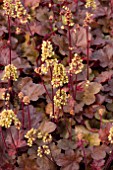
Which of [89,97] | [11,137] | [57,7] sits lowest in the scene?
[11,137]

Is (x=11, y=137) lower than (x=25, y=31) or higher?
lower

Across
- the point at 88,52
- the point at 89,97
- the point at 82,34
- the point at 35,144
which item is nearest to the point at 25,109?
the point at 35,144

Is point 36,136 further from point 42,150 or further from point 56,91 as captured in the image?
point 56,91

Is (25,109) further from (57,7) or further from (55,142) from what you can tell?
(57,7)

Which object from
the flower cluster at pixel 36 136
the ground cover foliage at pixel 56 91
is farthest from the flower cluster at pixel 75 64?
the flower cluster at pixel 36 136

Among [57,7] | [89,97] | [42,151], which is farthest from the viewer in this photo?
[57,7]

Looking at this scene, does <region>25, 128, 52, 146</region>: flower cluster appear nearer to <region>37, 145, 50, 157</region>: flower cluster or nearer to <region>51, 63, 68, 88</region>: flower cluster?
<region>37, 145, 50, 157</region>: flower cluster

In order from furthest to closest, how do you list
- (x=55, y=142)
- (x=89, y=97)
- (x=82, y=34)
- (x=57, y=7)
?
(x=57, y=7) → (x=82, y=34) → (x=89, y=97) → (x=55, y=142)

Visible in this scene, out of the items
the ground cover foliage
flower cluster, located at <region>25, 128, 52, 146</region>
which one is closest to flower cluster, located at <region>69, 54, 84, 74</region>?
the ground cover foliage
